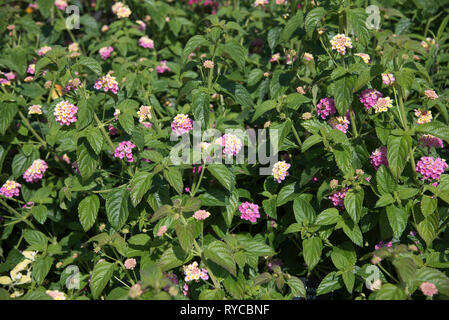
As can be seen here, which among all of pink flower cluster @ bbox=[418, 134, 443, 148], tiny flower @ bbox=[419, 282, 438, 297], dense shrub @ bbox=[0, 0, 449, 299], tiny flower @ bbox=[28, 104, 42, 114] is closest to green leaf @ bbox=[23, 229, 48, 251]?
dense shrub @ bbox=[0, 0, 449, 299]

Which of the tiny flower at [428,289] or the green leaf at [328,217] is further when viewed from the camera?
the green leaf at [328,217]

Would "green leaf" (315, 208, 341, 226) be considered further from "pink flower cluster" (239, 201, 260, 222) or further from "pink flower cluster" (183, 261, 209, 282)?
"pink flower cluster" (183, 261, 209, 282)

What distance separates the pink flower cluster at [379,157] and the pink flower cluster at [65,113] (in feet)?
4.57

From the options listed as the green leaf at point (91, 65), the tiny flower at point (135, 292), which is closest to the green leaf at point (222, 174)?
the tiny flower at point (135, 292)

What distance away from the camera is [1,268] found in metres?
2.26

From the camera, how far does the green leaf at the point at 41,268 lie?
7.27ft

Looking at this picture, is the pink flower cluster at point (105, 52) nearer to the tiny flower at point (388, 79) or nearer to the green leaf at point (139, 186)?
the green leaf at point (139, 186)

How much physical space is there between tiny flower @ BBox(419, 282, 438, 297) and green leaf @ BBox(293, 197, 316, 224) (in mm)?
593

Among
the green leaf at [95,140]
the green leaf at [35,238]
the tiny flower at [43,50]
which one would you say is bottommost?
the green leaf at [35,238]

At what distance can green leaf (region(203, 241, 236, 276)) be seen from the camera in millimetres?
1809

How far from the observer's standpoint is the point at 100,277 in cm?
197

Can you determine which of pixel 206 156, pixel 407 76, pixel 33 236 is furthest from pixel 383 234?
pixel 33 236
